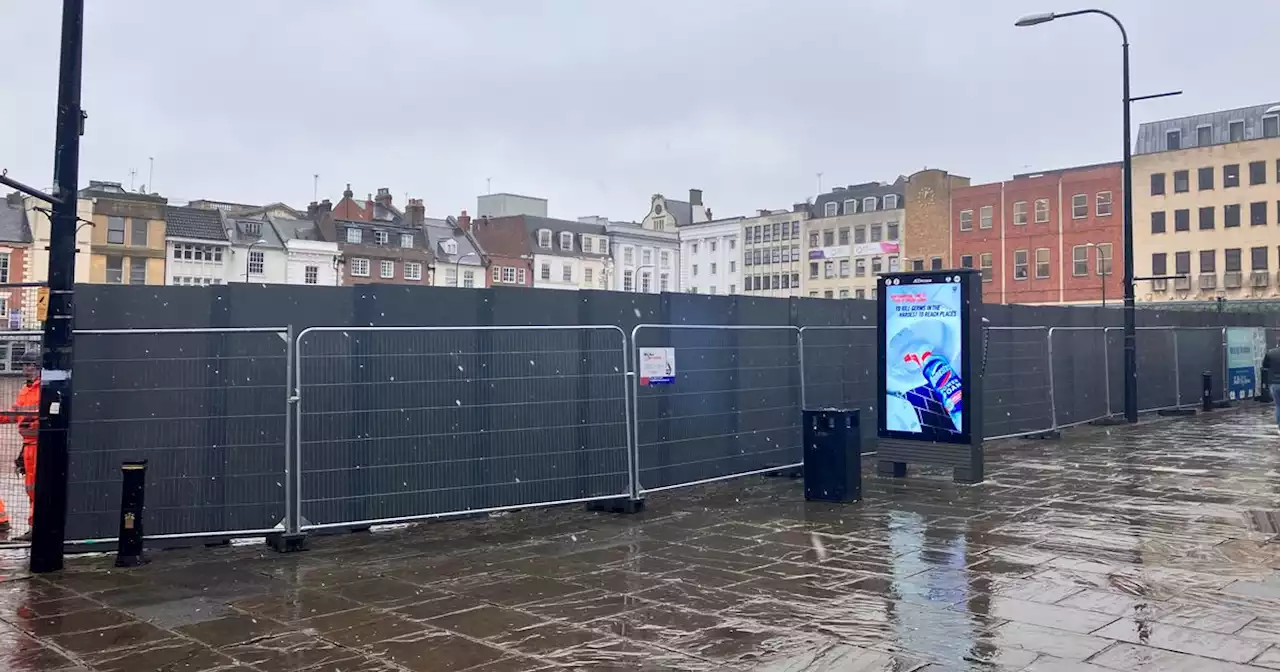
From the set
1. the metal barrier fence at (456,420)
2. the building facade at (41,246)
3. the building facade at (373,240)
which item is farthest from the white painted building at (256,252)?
the metal barrier fence at (456,420)

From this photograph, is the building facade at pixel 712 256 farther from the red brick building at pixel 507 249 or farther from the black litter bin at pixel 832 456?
the black litter bin at pixel 832 456

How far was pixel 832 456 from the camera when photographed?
1091 centimetres

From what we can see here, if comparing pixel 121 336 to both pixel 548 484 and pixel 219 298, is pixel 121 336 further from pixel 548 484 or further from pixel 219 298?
pixel 548 484

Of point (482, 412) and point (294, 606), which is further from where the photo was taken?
point (482, 412)

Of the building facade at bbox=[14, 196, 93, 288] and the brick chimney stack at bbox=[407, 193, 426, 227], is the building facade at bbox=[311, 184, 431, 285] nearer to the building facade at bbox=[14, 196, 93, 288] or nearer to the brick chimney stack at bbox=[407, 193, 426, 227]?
the brick chimney stack at bbox=[407, 193, 426, 227]

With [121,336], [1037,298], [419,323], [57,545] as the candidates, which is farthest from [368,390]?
[1037,298]

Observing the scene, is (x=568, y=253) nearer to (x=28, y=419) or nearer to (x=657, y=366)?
(x=657, y=366)

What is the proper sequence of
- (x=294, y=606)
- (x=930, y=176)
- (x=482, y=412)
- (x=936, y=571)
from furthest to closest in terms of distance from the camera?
(x=930, y=176) → (x=482, y=412) → (x=936, y=571) → (x=294, y=606)

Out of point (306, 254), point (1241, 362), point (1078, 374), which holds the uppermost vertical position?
point (306, 254)

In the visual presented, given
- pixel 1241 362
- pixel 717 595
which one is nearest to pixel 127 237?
pixel 1241 362

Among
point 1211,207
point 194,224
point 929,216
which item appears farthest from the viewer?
point 929,216

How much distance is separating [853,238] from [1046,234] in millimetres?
22253

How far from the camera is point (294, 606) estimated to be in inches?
267

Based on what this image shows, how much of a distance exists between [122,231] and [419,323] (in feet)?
251
